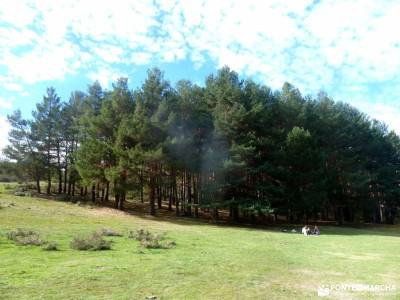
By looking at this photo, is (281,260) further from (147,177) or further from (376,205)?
(376,205)

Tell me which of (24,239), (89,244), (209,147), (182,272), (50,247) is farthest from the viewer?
(209,147)

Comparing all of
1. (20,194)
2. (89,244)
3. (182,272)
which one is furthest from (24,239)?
(20,194)

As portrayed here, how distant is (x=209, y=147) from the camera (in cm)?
3653

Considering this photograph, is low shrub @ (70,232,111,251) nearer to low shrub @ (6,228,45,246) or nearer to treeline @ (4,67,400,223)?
low shrub @ (6,228,45,246)

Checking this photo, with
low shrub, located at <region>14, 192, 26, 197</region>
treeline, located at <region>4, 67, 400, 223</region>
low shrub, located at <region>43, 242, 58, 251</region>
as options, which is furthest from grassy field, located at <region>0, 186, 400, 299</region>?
low shrub, located at <region>14, 192, 26, 197</region>

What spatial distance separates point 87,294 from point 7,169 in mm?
42873

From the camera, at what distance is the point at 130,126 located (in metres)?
34.2

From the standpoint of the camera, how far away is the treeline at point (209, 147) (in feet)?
113

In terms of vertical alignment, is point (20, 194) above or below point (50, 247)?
above

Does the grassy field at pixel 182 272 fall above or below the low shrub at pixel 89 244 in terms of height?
below

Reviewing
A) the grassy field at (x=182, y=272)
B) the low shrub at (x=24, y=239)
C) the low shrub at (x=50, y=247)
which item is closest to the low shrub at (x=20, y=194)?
the grassy field at (x=182, y=272)

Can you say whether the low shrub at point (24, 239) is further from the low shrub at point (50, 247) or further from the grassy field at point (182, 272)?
the low shrub at point (50, 247)

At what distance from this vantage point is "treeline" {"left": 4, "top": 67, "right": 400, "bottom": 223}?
3447cm

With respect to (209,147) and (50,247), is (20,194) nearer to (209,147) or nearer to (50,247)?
(209,147)
